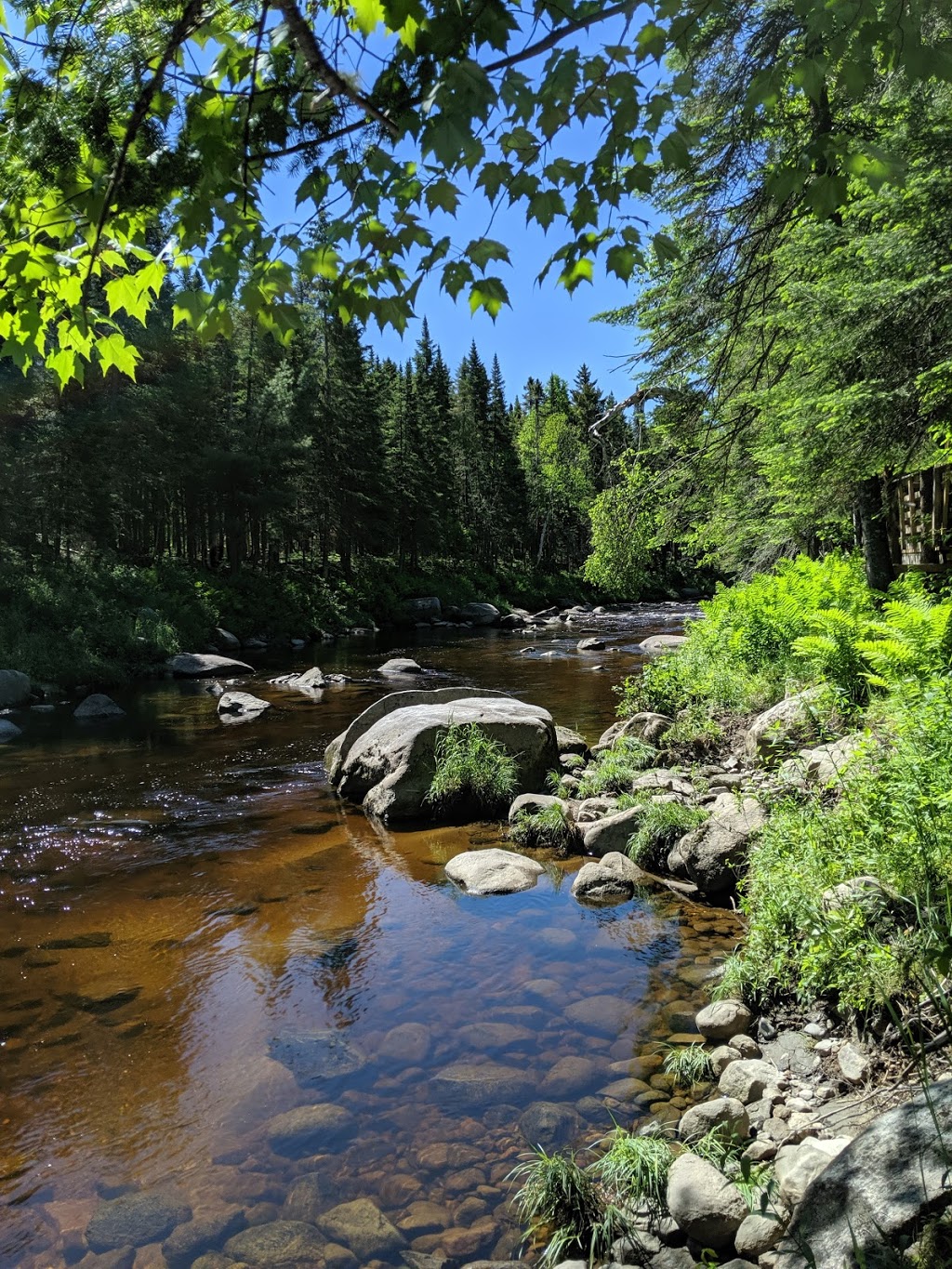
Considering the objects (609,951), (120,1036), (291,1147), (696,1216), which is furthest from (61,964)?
(696,1216)

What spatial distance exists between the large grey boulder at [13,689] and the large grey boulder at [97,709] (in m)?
1.71

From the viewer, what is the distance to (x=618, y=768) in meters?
9.21

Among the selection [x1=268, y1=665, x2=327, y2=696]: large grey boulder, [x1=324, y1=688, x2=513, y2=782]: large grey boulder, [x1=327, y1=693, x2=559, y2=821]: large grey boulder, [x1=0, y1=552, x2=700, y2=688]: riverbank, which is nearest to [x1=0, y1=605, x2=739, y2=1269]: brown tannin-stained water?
[x1=327, y1=693, x2=559, y2=821]: large grey boulder

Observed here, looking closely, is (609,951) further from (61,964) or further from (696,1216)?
(61,964)

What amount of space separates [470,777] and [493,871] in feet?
6.70

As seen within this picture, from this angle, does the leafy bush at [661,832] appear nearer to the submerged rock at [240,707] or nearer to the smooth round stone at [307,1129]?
the smooth round stone at [307,1129]

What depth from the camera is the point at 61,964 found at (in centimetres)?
603

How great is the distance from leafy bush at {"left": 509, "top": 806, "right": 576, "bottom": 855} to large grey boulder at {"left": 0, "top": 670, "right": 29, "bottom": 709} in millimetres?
13958

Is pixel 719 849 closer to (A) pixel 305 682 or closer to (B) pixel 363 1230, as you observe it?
(B) pixel 363 1230

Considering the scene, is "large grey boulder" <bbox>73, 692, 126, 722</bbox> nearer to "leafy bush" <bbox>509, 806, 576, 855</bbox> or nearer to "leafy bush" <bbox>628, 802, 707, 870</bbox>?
"leafy bush" <bbox>509, 806, 576, 855</bbox>

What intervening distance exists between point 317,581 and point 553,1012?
3475 cm

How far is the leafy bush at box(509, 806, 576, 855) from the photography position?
810 centimetres

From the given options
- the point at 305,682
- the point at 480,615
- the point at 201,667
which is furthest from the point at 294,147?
the point at 480,615

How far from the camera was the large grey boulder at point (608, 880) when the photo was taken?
22.3ft
